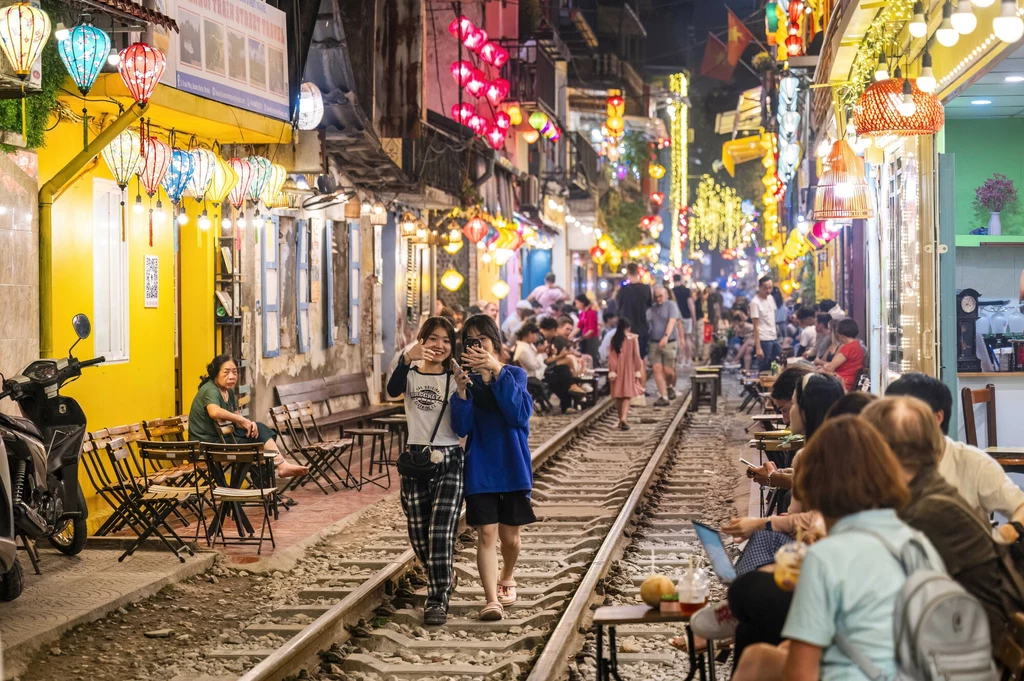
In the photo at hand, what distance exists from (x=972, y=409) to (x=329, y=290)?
10.6 meters

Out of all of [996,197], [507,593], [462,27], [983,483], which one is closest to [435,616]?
[507,593]

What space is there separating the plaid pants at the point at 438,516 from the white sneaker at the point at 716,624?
3503 millimetres

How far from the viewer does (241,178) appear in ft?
43.4

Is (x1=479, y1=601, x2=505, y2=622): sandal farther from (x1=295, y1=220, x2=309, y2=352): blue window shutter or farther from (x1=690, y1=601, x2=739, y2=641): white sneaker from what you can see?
(x1=295, y1=220, x2=309, y2=352): blue window shutter

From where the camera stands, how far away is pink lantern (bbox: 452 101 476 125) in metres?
21.7

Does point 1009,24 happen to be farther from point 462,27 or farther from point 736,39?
point 736,39

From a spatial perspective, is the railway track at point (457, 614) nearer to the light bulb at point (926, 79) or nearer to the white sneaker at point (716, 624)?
the white sneaker at point (716, 624)

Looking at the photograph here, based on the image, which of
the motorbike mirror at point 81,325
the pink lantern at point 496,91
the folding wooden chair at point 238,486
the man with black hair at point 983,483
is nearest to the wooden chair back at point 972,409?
the man with black hair at point 983,483

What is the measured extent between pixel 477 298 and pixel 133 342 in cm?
1795

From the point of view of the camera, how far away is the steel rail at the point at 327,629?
7.31 meters

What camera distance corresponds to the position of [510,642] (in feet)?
27.3

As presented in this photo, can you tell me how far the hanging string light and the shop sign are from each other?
8.68 feet

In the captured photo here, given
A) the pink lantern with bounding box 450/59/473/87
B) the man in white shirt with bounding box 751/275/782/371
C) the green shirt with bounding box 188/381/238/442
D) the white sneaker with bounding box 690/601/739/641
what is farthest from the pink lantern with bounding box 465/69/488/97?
the white sneaker with bounding box 690/601/739/641

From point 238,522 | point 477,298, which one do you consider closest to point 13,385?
point 238,522
